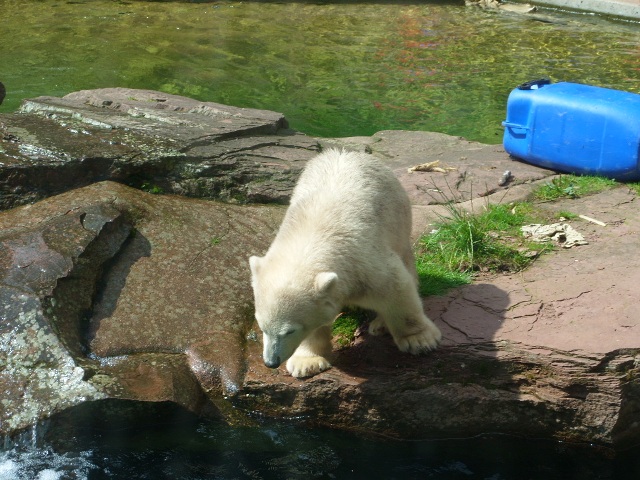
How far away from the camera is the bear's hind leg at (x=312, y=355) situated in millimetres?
4672

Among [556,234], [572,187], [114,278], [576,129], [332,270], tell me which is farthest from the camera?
[576,129]

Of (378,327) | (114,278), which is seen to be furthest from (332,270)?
(114,278)

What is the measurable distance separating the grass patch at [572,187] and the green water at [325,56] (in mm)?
3177

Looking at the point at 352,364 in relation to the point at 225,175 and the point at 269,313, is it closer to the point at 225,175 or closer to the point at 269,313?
the point at 269,313

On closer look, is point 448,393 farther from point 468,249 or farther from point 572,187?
point 572,187

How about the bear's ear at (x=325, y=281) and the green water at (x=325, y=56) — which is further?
the green water at (x=325, y=56)

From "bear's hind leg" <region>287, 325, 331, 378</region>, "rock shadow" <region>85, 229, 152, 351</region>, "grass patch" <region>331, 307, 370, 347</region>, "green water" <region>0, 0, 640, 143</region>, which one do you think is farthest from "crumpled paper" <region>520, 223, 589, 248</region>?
"green water" <region>0, 0, 640, 143</region>

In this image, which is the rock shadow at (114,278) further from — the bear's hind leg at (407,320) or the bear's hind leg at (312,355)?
the bear's hind leg at (407,320)

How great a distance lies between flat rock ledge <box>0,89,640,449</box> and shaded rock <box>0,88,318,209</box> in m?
0.02

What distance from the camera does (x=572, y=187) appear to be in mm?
6691

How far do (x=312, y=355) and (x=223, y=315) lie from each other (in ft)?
2.62

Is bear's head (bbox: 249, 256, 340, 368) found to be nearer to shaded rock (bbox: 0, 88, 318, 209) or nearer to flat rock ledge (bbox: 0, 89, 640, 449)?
flat rock ledge (bbox: 0, 89, 640, 449)

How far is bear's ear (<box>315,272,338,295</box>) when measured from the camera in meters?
4.02

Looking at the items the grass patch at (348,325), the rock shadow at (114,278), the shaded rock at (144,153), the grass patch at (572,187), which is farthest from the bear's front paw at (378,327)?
the grass patch at (572,187)
